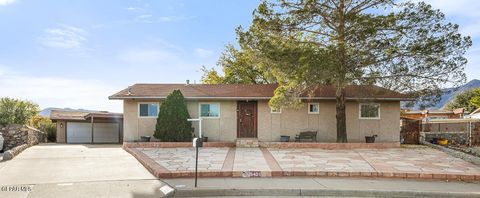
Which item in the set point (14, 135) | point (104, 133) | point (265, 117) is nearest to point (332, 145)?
point (265, 117)

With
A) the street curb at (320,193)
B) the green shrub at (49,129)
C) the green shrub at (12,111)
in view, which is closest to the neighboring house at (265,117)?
the green shrub at (12,111)

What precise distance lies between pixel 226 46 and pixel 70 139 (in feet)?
43.2

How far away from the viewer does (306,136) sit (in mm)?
16578

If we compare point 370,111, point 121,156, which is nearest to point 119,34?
point 121,156

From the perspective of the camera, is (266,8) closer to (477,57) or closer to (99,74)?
(99,74)

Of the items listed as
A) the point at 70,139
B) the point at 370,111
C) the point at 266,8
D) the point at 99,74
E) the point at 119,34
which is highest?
the point at 266,8

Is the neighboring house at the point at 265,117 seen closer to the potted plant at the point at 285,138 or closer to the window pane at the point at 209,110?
the window pane at the point at 209,110

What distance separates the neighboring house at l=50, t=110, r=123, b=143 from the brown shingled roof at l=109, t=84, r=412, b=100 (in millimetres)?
5632

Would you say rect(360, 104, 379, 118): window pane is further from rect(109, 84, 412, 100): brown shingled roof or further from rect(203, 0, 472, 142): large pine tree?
rect(203, 0, 472, 142): large pine tree

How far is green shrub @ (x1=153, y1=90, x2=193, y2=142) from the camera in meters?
15.7

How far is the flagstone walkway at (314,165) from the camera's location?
8992 mm

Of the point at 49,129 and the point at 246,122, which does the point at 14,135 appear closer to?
the point at 49,129

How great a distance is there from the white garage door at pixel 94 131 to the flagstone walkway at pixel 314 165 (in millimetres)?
11393

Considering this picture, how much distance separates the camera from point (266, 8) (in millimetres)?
14711
